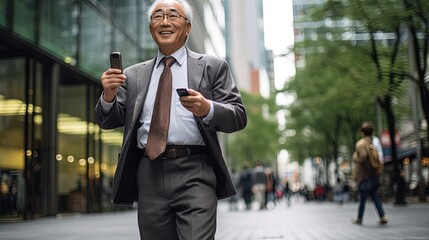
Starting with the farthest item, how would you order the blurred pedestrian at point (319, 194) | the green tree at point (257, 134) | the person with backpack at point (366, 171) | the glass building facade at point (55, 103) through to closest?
the green tree at point (257, 134)
the blurred pedestrian at point (319, 194)
the glass building facade at point (55, 103)
the person with backpack at point (366, 171)

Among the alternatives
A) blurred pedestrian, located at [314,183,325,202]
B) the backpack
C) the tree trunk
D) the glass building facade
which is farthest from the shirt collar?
blurred pedestrian, located at [314,183,325,202]

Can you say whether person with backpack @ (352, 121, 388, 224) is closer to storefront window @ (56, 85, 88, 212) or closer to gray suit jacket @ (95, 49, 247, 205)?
gray suit jacket @ (95, 49, 247, 205)

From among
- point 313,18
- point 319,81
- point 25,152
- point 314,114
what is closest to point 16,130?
point 25,152

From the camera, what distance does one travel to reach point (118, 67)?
8.58 ft

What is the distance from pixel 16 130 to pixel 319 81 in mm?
17206

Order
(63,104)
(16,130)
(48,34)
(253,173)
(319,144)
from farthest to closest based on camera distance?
(319,144) < (253,173) < (63,104) < (48,34) < (16,130)

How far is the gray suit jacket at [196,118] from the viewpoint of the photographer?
2.66 m

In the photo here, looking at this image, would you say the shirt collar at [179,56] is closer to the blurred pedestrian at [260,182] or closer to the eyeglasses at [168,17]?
the eyeglasses at [168,17]

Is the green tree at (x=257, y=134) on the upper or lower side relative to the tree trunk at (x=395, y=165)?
upper

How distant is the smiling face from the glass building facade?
10816 millimetres

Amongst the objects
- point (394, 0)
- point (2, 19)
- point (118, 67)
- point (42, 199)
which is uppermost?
point (394, 0)

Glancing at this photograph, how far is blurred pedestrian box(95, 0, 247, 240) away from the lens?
8.41ft

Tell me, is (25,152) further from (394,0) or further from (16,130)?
(394,0)

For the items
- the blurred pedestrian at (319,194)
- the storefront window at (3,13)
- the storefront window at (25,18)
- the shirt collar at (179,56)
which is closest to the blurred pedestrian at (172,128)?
the shirt collar at (179,56)
